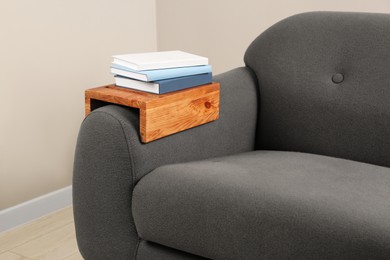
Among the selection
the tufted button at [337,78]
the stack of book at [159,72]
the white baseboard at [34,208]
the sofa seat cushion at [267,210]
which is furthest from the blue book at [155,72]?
the white baseboard at [34,208]

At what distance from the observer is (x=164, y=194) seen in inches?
62.5

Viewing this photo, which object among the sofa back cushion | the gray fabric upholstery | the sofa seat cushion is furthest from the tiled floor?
the sofa back cushion

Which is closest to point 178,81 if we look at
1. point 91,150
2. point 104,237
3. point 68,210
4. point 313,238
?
point 91,150

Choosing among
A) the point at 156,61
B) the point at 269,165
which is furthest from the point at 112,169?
the point at 269,165

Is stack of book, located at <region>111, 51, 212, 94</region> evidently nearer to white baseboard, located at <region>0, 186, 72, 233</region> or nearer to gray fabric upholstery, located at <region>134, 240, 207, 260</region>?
gray fabric upholstery, located at <region>134, 240, 207, 260</region>

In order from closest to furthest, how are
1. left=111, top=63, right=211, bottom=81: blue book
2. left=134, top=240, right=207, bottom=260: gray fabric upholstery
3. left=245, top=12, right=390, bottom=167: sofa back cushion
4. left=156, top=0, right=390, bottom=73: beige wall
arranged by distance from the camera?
left=134, top=240, right=207, bottom=260: gray fabric upholstery → left=111, top=63, right=211, bottom=81: blue book → left=245, top=12, right=390, bottom=167: sofa back cushion → left=156, top=0, right=390, bottom=73: beige wall

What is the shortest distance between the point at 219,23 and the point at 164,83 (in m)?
1.33

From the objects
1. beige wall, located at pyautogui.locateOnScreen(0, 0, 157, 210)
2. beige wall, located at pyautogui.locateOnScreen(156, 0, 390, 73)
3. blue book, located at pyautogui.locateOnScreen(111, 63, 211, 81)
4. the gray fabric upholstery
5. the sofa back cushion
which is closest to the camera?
the gray fabric upholstery

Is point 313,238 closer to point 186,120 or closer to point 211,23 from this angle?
point 186,120

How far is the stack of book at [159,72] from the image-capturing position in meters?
1.75

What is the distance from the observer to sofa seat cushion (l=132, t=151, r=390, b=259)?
1.37m

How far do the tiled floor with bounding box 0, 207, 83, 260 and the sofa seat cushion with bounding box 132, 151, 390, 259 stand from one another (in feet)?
2.41

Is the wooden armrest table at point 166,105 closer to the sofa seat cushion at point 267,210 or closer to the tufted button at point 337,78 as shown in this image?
the sofa seat cushion at point 267,210

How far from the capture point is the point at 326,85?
2020 millimetres
